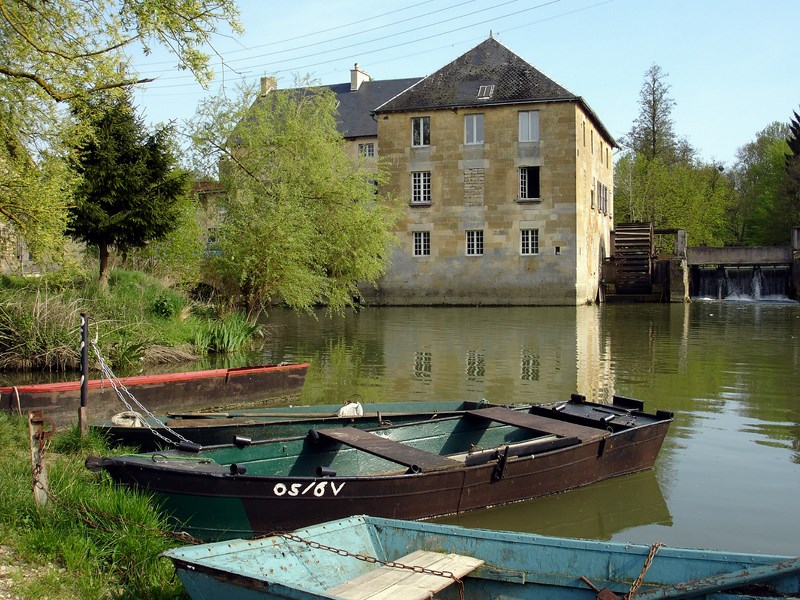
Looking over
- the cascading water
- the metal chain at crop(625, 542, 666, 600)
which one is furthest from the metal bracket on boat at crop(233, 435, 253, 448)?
the cascading water

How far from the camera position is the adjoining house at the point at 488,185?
1551 inches

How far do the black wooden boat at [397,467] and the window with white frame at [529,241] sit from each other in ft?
95.2

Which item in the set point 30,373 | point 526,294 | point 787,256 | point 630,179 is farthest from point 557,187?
point 30,373

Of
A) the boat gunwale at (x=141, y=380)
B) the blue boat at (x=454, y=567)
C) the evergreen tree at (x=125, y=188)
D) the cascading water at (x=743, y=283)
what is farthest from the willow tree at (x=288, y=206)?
the cascading water at (x=743, y=283)

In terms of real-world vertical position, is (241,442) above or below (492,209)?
below

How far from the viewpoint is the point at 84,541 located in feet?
19.5

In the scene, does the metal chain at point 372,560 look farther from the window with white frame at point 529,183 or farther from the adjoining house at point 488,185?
the window with white frame at point 529,183

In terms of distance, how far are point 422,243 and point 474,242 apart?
8.70 ft

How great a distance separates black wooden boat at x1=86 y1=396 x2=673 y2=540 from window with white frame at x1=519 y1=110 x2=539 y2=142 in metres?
29.9

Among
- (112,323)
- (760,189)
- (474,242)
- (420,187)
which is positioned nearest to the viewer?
(112,323)

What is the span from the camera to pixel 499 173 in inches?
1585

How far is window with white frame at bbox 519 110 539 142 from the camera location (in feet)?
130

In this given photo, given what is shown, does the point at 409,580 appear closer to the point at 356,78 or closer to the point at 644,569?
the point at 644,569

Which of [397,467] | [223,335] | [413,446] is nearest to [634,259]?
[223,335]
